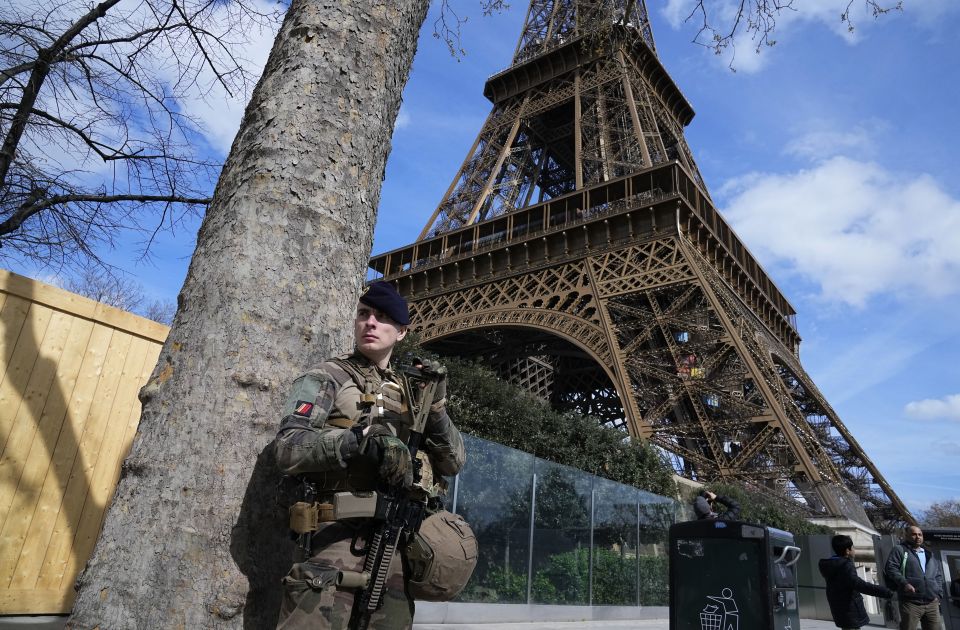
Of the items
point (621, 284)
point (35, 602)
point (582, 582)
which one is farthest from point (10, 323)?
point (621, 284)

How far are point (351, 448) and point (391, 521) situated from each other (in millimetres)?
303

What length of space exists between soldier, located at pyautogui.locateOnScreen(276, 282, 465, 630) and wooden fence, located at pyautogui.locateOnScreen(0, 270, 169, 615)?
3.30 meters

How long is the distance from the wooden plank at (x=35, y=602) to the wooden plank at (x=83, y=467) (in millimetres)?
58

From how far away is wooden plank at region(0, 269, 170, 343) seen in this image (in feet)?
13.4

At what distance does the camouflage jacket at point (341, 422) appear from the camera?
1606 mm

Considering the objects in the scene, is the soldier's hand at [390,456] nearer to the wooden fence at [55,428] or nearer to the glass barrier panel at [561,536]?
the wooden fence at [55,428]

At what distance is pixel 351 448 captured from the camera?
162cm

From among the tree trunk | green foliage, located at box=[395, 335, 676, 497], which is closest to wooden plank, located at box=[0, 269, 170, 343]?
the tree trunk

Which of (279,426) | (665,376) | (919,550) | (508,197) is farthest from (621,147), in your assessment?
(279,426)

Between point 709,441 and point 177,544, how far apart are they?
660 inches

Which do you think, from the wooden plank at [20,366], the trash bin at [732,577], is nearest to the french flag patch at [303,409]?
the wooden plank at [20,366]

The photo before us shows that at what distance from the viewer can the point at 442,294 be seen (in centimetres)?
2438

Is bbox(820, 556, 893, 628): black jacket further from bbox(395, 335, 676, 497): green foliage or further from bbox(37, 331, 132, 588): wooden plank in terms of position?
bbox(395, 335, 676, 497): green foliage

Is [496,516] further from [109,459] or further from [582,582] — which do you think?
[109,459]
